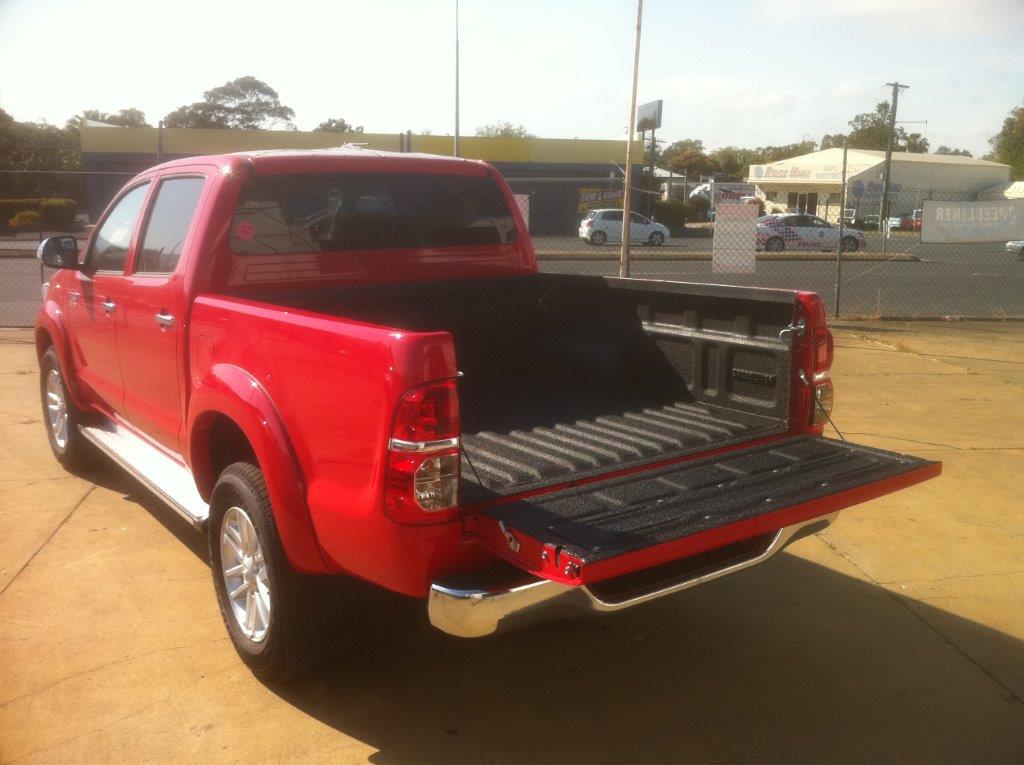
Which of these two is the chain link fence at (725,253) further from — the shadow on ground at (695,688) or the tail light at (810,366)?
the tail light at (810,366)

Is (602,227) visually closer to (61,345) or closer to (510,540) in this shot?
(61,345)

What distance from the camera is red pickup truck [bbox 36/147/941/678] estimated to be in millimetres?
2744

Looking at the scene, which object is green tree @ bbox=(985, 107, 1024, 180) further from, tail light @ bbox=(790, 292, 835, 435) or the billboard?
tail light @ bbox=(790, 292, 835, 435)

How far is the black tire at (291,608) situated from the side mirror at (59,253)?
2325 mm

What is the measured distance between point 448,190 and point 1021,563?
3389 millimetres

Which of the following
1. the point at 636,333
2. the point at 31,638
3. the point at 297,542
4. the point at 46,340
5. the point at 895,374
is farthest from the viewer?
the point at 895,374

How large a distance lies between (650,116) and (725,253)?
2.05 m

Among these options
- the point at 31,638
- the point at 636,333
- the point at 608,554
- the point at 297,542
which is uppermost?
the point at 636,333

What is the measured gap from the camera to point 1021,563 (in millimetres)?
4715

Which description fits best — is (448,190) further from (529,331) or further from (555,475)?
(555,475)

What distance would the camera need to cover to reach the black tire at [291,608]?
323cm

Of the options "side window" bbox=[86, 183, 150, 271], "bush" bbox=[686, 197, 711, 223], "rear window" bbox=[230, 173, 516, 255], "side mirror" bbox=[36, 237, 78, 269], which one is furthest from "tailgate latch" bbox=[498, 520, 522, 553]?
"bush" bbox=[686, 197, 711, 223]

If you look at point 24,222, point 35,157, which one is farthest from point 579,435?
point 35,157

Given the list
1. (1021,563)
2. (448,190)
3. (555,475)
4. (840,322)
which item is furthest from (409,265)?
(840,322)
